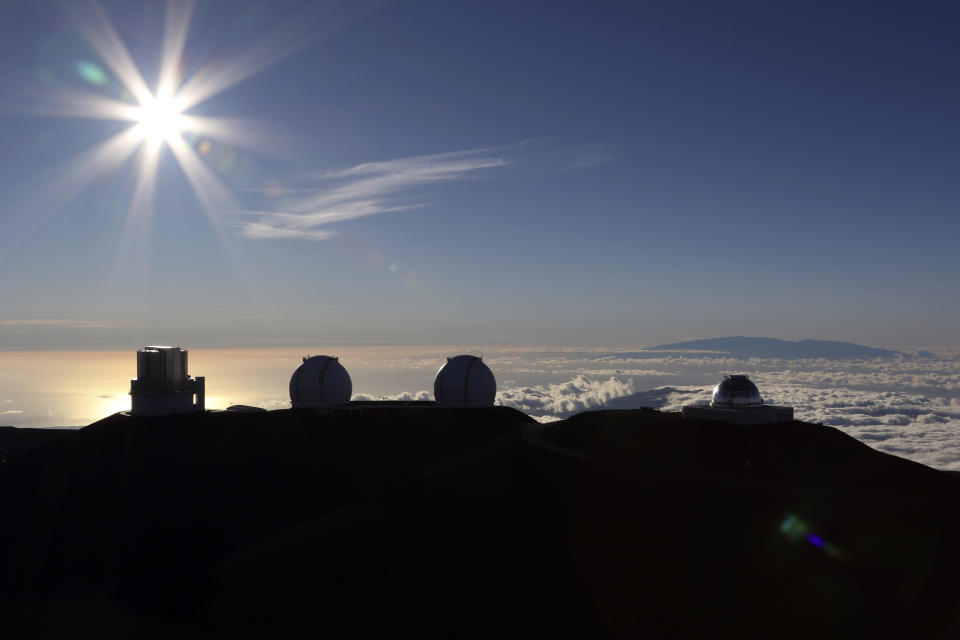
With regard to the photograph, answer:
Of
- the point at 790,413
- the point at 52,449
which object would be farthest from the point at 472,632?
the point at 52,449

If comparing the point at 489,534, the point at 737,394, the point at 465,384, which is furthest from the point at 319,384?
the point at 737,394

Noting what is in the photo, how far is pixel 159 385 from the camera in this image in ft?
159

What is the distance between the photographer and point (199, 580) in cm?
2516

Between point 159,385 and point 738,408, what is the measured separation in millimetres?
41372

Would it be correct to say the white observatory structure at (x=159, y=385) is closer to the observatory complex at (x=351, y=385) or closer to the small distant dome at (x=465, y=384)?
the observatory complex at (x=351, y=385)

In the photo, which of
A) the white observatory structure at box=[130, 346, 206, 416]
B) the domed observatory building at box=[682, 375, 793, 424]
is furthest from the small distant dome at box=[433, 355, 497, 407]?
the white observatory structure at box=[130, 346, 206, 416]

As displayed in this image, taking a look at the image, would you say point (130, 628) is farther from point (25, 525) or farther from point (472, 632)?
point (25, 525)

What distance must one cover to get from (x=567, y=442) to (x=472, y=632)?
61.1 feet

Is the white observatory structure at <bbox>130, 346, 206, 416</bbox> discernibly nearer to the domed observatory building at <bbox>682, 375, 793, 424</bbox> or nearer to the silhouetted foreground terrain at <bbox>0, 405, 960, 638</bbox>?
the silhouetted foreground terrain at <bbox>0, 405, 960, 638</bbox>

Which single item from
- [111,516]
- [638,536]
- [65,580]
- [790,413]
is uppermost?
[790,413]

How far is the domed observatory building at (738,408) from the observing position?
36.4 meters

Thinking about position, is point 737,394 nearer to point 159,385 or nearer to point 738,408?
point 738,408

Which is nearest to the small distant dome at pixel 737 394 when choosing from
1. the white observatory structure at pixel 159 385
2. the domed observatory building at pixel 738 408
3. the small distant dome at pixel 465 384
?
the domed observatory building at pixel 738 408

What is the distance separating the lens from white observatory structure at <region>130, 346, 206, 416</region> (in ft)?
158
